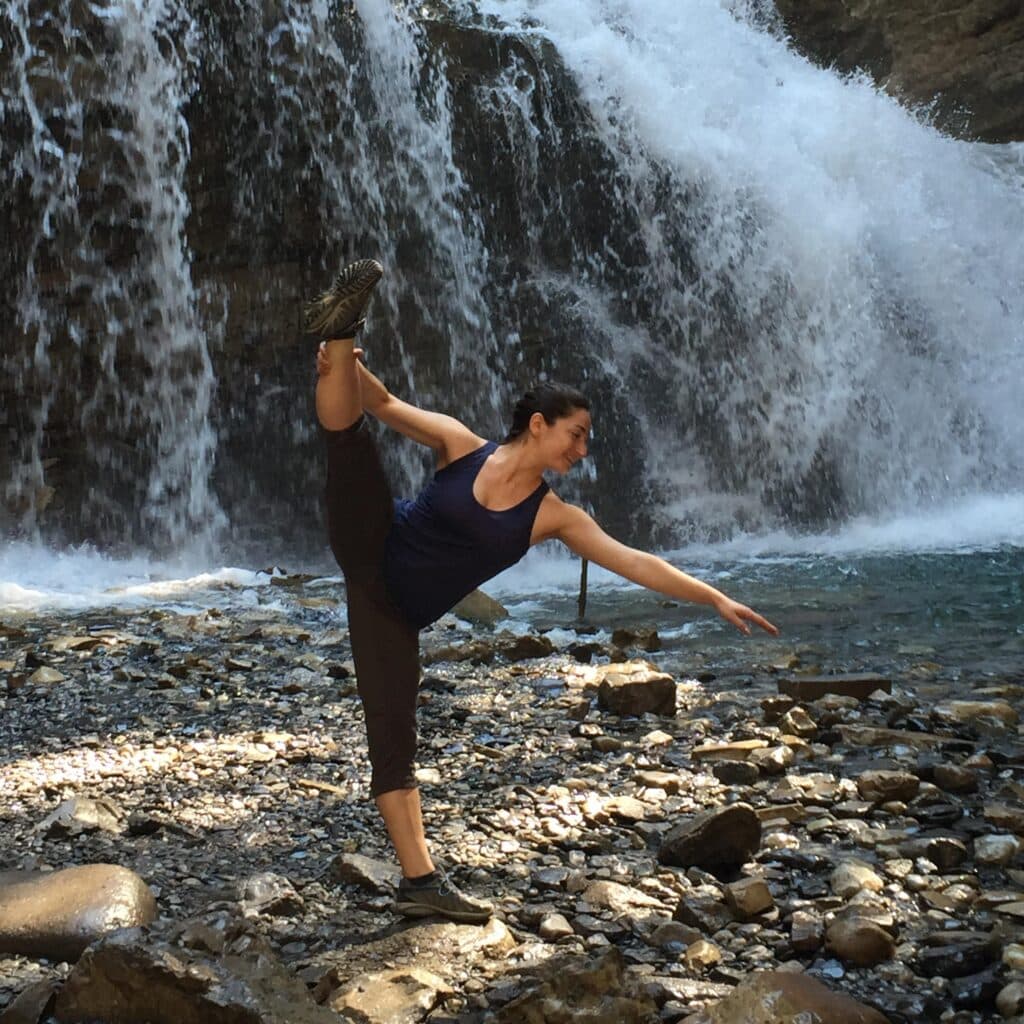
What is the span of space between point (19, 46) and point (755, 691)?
1130cm

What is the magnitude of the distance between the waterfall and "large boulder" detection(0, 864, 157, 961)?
1117 cm

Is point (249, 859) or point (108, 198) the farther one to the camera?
point (108, 198)

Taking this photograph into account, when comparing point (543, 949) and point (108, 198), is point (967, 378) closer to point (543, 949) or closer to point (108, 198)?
point (108, 198)

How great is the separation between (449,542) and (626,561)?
48 cm

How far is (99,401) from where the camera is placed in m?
14.0

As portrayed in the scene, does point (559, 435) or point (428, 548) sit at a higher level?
point (559, 435)

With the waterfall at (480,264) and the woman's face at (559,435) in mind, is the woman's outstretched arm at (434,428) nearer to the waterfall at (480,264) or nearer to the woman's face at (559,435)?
the woman's face at (559,435)

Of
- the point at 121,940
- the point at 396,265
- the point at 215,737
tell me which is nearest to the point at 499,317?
the point at 396,265

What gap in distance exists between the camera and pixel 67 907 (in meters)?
2.80

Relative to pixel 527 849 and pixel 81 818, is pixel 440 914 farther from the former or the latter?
pixel 81 818

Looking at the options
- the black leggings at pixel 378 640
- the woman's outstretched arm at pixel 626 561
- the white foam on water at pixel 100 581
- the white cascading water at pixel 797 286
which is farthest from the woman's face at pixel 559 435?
the white cascading water at pixel 797 286

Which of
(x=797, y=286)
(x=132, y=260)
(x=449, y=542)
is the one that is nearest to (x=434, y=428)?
(x=449, y=542)

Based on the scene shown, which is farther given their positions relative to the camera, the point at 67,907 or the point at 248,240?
the point at 248,240

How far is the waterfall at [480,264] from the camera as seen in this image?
13.6 m
